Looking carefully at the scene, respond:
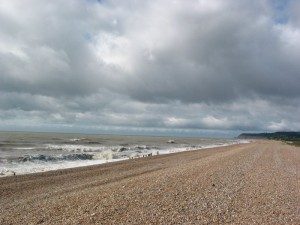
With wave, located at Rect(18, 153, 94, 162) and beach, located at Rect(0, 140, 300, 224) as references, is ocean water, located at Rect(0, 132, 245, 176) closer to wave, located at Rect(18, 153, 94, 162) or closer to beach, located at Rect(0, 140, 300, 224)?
wave, located at Rect(18, 153, 94, 162)

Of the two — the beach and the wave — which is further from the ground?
the wave

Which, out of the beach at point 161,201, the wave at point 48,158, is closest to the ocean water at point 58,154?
the wave at point 48,158

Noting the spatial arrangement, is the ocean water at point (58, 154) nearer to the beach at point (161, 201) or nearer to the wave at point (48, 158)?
the wave at point (48, 158)

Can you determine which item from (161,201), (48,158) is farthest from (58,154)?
(161,201)

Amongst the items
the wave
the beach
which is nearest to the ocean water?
the wave

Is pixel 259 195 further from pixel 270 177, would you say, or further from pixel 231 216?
pixel 270 177

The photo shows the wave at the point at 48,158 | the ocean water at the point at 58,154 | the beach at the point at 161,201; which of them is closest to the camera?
the beach at the point at 161,201

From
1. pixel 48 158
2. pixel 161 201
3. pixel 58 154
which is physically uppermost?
pixel 58 154

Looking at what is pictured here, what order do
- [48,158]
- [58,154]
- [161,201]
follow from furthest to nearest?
[58,154]
[48,158]
[161,201]

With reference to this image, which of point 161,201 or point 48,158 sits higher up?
point 48,158

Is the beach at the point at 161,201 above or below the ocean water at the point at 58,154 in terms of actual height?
below

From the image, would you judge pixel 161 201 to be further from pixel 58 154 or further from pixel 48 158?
pixel 58 154

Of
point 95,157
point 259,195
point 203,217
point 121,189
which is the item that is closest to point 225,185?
point 259,195

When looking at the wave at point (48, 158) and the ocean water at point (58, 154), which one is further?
the wave at point (48, 158)
